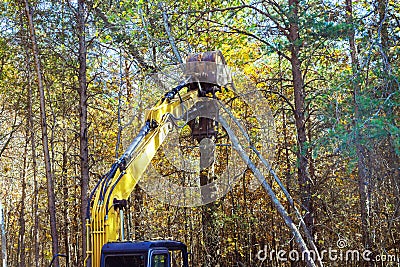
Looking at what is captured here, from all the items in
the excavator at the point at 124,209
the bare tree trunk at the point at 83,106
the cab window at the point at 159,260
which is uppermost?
the bare tree trunk at the point at 83,106

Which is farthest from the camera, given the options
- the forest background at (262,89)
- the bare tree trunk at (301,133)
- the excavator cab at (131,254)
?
the bare tree trunk at (301,133)

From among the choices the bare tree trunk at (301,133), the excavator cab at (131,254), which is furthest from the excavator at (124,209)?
the bare tree trunk at (301,133)

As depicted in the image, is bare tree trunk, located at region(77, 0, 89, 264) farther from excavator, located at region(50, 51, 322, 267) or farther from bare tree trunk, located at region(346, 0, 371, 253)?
bare tree trunk, located at region(346, 0, 371, 253)

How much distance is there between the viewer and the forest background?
7.82m

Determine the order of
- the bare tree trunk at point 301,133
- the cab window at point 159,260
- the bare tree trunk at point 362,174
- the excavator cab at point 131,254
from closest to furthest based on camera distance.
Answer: the excavator cab at point 131,254 < the cab window at point 159,260 < the bare tree trunk at point 362,174 < the bare tree trunk at point 301,133

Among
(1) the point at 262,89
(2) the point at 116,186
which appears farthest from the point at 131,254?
(1) the point at 262,89

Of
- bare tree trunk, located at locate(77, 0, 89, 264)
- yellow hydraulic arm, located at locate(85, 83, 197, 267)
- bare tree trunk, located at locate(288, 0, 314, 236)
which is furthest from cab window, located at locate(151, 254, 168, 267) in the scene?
bare tree trunk, located at locate(77, 0, 89, 264)

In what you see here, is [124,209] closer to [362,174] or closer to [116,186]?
[116,186]

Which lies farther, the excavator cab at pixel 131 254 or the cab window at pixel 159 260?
the cab window at pixel 159 260

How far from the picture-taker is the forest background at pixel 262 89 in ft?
25.7

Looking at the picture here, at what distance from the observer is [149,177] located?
47.2ft

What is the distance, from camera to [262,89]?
37.5ft

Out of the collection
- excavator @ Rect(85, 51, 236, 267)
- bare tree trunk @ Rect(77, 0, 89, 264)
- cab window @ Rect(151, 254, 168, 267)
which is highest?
bare tree trunk @ Rect(77, 0, 89, 264)

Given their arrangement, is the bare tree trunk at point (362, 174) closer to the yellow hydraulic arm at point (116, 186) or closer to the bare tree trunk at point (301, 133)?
the bare tree trunk at point (301, 133)
